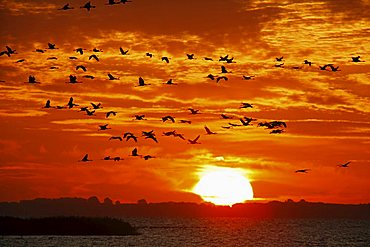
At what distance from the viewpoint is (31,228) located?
131 meters

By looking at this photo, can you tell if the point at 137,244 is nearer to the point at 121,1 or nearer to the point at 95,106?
the point at 95,106

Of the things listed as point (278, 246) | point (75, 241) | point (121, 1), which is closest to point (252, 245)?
point (278, 246)

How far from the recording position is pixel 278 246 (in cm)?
15262

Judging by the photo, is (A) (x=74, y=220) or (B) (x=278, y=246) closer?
(A) (x=74, y=220)

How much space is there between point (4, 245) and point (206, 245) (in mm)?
38981

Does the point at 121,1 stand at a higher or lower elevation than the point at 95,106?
higher

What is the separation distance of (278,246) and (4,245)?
2062 inches

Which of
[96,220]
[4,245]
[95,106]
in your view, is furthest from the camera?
[96,220]

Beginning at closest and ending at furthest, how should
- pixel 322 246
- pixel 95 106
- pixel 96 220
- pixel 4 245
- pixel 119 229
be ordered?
pixel 95 106
pixel 4 245
pixel 96 220
pixel 119 229
pixel 322 246

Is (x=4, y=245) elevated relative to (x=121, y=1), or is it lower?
lower

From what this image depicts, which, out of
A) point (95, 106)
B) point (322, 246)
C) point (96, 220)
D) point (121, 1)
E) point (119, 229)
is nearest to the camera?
point (121, 1)

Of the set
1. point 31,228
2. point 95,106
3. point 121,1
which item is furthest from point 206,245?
point 121,1

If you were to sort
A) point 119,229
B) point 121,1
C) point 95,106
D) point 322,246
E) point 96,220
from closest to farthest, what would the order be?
point 121,1 → point 95,106 → point 96,220 → point 119,229 → point 322,246

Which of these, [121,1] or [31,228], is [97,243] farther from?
[121,1]
